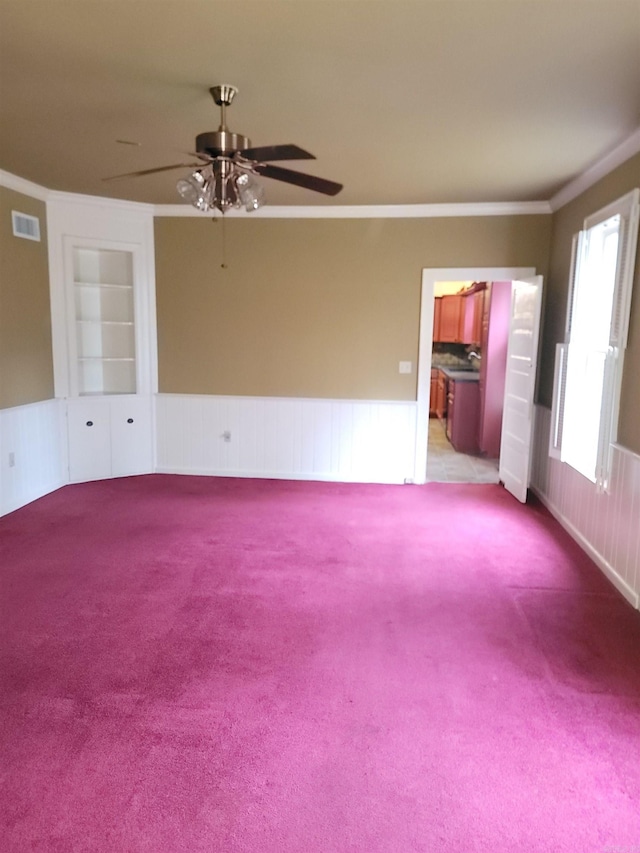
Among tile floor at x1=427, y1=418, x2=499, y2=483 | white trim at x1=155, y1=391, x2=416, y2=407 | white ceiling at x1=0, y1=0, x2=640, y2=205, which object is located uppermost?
white ceiling at x1=0, y1=0, x2=640, y2=205

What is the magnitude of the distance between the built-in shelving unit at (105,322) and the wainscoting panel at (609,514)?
3997 mm

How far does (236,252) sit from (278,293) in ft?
1.82

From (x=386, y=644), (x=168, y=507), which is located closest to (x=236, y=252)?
(x=168, y=507)

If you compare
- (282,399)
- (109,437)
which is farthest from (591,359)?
(109,437)

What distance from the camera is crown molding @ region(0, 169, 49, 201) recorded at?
4.33 meters

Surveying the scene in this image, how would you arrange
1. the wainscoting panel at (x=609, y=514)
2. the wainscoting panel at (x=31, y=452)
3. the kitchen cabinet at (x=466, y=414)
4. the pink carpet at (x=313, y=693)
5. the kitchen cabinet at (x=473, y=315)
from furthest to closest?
the kitchen cabinet at (x=473, y=315) < the kitchen cabinet at (x=466, y=414) < the wainscoting panel at (x=31, y=452) < the wainscoting panel at (x=609, y=514) < the pink carpet at (x=313, y=693)

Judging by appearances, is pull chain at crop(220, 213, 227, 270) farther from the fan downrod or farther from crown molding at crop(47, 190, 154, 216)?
the fan downrod

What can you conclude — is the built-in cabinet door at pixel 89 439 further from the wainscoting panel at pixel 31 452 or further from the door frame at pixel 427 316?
the door frame at pixel 427 316

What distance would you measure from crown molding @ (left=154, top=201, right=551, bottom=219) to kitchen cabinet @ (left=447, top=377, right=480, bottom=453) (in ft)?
8.15

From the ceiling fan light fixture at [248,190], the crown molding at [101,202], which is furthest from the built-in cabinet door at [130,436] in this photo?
the ceiling fan light fixture at [248,190]

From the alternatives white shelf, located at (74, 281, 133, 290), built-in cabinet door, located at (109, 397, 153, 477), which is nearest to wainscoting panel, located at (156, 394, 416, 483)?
built-in cabinet door, located at (109, 397, 153, 477)

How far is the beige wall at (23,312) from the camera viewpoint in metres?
4.43

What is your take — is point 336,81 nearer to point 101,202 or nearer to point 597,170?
point 597,170

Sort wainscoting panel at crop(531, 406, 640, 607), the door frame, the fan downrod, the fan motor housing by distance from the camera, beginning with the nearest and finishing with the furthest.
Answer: the fan motor housing → the fan downrod → wainscoting panel at crop(531, 406, 640, 607) → the door frame
